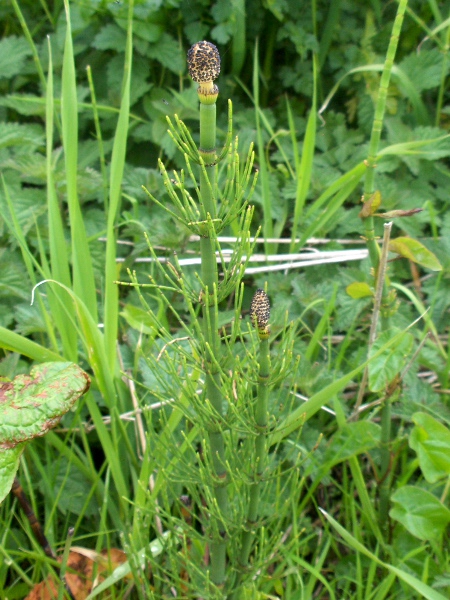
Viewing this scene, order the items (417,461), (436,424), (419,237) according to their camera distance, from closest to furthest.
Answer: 1. (436,424)
2. (417,461)
3. (419,237)

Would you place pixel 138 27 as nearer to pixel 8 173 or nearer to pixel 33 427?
pixel 8 173

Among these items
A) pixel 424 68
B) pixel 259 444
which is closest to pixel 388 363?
pixel 259 444

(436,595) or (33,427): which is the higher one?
(33,427)

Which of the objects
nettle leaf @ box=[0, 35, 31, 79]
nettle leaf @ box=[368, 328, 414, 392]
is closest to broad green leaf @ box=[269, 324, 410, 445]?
nettle leaf @ box=[368, 328, 414, 392]

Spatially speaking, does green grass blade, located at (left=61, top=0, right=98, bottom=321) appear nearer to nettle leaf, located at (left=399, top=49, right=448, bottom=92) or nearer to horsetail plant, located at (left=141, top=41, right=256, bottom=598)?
horsetail plant, located at (left=141, top=41, right=256, bottom=598)

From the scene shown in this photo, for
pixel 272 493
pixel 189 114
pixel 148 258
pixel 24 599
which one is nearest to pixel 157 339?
pixel 148 258

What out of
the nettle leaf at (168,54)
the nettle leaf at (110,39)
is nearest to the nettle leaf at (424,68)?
the nettle leaf at (168,54)
